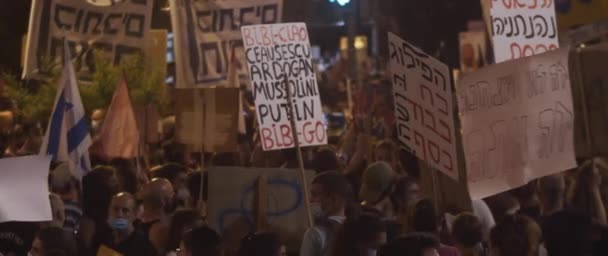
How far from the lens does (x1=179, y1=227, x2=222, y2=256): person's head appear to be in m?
7.79

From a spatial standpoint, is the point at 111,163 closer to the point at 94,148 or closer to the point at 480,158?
the point at 94,148

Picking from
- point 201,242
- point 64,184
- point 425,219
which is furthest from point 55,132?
point 201,242

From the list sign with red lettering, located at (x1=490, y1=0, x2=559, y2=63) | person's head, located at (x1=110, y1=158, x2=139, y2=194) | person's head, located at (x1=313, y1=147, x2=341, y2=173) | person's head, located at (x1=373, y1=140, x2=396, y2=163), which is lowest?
person's head, located at (x1=373, y1=140, x2=396, y2=163)

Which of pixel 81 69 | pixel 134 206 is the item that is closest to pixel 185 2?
pixel 81 69

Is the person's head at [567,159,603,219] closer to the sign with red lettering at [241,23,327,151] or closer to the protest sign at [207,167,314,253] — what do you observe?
the protest sign at [207,167,314,253]

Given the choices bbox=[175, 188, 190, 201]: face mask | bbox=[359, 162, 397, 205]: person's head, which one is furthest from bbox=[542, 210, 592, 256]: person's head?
bbox=[175, 188, 190, 201]: face mask

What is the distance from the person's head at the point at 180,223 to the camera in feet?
29.4

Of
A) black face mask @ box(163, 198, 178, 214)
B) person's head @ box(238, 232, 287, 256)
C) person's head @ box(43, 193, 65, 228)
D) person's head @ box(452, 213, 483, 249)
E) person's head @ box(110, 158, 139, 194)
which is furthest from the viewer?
person's head @ box(110, 158, 139, 194)

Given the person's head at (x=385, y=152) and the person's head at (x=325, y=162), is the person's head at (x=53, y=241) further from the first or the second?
the person's head at (x=385, y=152)

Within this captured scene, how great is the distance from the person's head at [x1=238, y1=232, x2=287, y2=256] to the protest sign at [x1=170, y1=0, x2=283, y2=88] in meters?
7.94

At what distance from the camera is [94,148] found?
1377cm

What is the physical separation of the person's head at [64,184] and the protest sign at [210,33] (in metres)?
4.76

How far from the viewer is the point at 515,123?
972 cm

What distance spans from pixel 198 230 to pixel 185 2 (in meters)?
8.51
